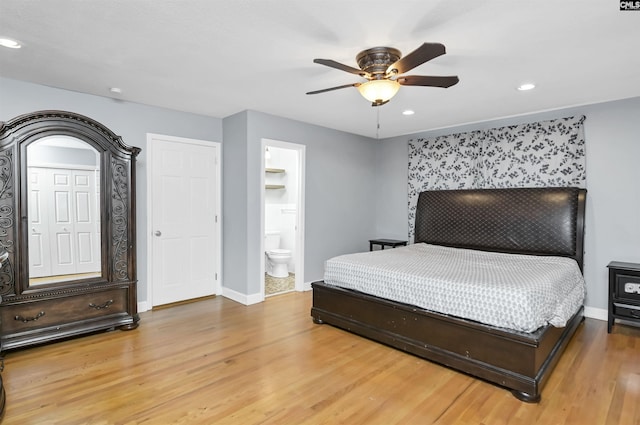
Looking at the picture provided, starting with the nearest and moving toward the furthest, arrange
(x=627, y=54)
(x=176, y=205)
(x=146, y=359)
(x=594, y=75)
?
(x=627, y=54), (x=146, y=359), (x=594, y=75), (x=176, y=205)

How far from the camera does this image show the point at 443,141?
5199 millimetres

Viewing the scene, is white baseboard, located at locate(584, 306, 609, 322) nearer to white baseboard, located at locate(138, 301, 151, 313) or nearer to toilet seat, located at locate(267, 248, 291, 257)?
toilet seat, located at locate(267, 248, 291, 257)

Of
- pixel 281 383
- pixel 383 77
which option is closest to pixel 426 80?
pixel 383 77

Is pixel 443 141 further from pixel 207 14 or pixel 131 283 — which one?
pixel 131 283

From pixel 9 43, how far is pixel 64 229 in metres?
1.58

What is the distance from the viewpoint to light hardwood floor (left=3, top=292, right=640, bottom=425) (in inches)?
84.3

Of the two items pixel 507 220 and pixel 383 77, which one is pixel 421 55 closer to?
pixel 383 77

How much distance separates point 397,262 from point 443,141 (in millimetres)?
2493

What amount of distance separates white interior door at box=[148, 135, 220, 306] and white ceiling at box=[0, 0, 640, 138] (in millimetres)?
716

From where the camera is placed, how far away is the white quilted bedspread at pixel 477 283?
250cm

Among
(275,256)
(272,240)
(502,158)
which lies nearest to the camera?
(502,158)

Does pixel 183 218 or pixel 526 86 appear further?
pixel 183 218

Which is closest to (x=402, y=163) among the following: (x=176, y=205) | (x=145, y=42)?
(x=176, y=205)

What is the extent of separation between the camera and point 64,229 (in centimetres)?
327
